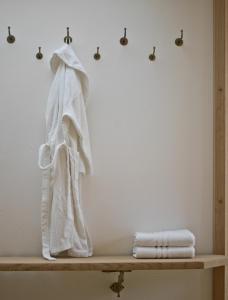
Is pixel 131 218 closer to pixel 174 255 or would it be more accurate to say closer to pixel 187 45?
pixel 174 255

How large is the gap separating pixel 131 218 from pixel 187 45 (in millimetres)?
1114

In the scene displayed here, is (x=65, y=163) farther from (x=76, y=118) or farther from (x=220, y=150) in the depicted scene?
(x=220, y=150)

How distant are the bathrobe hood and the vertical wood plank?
792 mm

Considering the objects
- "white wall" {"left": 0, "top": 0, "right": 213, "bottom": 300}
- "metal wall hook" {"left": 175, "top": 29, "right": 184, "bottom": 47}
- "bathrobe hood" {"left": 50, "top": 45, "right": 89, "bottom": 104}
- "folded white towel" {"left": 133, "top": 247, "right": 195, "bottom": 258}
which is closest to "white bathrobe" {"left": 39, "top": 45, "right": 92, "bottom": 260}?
"bathrobe hood" {"left": 50, "top": 45, "right": 89, "bottom": 104}

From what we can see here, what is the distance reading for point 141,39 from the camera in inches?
90.6

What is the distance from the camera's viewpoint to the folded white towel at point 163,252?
2.03 m

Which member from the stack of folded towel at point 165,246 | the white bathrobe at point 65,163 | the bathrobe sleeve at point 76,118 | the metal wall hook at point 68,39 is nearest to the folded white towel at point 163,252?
the stack of folded towel at point 165,246

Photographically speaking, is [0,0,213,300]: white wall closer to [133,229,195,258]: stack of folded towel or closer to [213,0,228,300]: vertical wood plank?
[213,0,228,300]: vertical wood plank

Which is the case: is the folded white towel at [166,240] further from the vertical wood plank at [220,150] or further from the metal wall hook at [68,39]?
the metal wall hook at [68,39]

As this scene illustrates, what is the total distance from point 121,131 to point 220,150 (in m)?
0.59

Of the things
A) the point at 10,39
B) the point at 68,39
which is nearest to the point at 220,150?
the point at 68,39

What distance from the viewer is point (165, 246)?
80.7 inches

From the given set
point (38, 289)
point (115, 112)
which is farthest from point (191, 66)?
point (38, 289)

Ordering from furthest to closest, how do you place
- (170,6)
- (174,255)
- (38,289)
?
(170,6) < (38,289) < (174,255)
